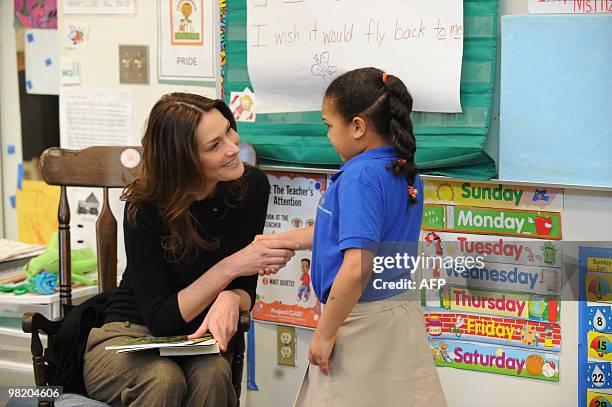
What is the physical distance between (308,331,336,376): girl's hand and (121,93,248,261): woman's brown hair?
38 cm

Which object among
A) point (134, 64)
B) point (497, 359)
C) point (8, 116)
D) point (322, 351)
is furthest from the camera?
point (8, 116)

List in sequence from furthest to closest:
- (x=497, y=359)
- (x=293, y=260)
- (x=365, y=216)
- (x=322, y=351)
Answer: (x=293, y=260), (x=497, y=359), (x=322, y=351), (x=365, y=216)

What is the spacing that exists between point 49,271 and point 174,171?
88cm

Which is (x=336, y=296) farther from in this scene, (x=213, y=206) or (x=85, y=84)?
(x=85, y=84)

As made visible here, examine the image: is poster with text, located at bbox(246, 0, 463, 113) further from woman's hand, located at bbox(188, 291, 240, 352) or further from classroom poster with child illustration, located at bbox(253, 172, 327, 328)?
woman's hand, located at bbox(188, 291, 240, 352)

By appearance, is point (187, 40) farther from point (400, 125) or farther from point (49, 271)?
point (400, 125)

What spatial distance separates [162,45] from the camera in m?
2.68

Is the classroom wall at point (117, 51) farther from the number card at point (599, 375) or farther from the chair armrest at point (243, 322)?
the number card at point (599, 375)

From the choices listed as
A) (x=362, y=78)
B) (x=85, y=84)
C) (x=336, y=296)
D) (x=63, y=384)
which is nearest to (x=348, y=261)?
(x=336, y=296)

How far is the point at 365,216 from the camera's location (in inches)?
66.4

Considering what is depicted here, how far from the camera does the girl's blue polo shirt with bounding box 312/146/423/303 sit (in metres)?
1.69

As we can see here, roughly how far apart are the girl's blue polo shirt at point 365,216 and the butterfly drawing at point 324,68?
53 cm

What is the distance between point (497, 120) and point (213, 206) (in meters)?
0.73

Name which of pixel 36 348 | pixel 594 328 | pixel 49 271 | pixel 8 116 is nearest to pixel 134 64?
pixel 49 271
